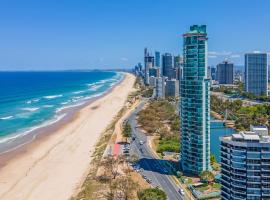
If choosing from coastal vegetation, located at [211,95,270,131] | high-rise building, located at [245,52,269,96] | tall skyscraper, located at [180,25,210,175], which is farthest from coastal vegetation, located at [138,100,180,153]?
high-rise building, located at [245,52,269,96]

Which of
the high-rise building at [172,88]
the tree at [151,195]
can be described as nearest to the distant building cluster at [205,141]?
the tree at [151,195]

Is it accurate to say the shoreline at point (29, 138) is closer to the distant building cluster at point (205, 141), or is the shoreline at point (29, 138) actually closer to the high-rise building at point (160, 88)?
the distant building cluster at point (205, 141)

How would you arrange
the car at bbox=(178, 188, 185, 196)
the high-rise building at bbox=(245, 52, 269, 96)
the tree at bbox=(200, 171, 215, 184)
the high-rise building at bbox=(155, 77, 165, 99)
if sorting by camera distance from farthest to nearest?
the high-rise building at bbox=(245, 52, 269, 96), the high-rise building at bbox=(155, 77, 165, 99), the tree at bbox=(200, 171, 215, 184), the car at bbox=(178, 188, 185, 196)

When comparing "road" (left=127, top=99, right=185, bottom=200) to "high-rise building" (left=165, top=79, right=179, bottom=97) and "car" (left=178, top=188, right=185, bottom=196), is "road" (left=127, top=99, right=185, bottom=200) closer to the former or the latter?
"car" (left=178, top=188, right=185, bottom=196)

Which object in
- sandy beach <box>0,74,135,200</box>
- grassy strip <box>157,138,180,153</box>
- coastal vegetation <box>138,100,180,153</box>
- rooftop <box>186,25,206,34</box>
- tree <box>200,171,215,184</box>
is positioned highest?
rooftop <box>186,25,206,34</box>

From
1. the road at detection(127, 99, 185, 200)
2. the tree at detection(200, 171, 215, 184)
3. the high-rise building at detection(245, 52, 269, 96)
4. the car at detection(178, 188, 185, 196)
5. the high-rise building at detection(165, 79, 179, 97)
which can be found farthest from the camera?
the high-rise building at detection(245, 52, 269, 96)

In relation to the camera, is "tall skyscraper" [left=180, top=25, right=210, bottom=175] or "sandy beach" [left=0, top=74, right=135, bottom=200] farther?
"tall skyscraper" [left=180, top=25, right=210, bottom=175]
